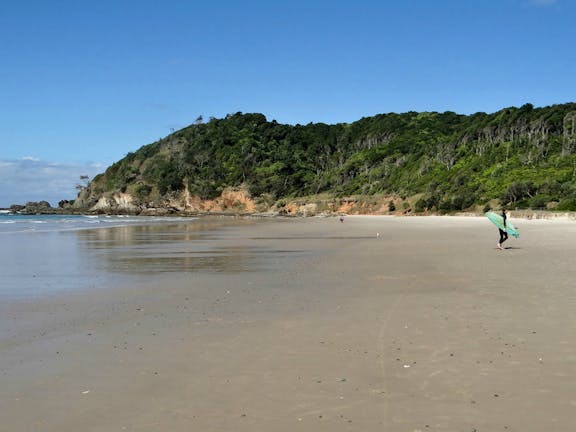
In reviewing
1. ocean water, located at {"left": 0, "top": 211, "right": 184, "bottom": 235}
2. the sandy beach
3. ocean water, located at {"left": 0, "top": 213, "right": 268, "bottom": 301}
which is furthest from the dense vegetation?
the sandy beach

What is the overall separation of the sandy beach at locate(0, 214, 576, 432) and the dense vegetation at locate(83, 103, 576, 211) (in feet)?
144

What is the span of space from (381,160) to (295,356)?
114606mm

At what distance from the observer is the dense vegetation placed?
7100 centimetres

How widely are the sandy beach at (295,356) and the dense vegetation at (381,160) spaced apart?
43.9 m

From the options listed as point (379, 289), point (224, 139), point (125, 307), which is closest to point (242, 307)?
point (125, 307)

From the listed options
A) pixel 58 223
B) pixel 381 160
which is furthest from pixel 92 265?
pixel 381 160

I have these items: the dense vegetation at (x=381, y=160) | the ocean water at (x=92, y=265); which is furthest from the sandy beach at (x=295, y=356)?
the dense vegetation at (x=381, y=160)

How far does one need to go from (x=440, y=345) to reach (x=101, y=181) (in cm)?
16364

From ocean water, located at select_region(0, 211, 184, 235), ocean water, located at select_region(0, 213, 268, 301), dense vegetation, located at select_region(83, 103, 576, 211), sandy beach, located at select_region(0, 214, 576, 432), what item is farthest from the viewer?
dense vegetation, located at select_region(83, 103, 576, 211)

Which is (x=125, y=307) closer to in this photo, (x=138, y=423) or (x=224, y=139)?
(x=138, y=423)

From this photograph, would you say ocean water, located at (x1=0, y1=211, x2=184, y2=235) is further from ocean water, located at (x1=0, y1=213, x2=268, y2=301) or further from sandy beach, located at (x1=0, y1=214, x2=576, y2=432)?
sandy beach, located at (x1=0, y1=214, x2=576, y2=432)

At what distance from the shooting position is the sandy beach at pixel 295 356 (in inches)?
179

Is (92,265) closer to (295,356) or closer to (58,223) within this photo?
(295,356)

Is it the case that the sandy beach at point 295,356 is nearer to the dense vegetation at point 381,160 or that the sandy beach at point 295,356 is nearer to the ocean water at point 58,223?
the ocean water at point 58,223
